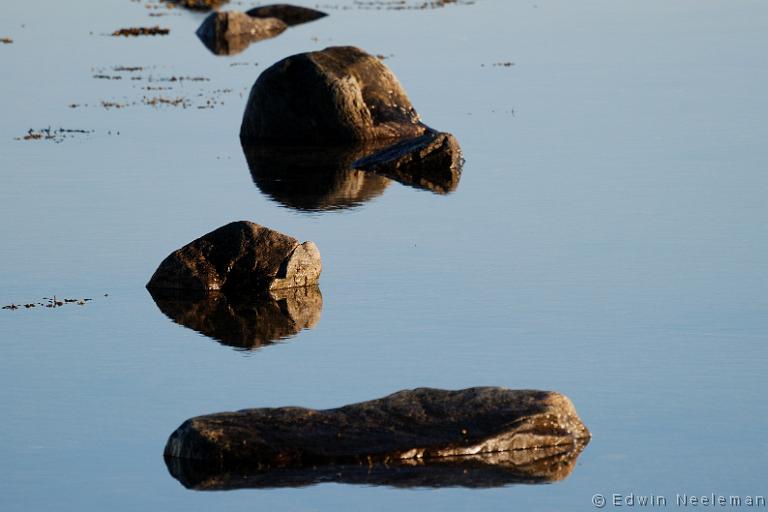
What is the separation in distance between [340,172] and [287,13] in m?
33.7

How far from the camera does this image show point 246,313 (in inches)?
869

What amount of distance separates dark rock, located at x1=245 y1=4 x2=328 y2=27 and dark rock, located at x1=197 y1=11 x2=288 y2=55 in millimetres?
3830

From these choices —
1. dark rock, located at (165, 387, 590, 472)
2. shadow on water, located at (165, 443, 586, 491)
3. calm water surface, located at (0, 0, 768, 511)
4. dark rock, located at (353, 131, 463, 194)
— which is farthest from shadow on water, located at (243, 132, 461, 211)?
shadow on water, located at (165, 443, 586, 491)

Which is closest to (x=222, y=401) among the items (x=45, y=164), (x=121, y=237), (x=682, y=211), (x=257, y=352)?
(x=257, y=352)

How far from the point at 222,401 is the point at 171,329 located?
11.7 ft

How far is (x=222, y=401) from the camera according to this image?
1778 centimetres

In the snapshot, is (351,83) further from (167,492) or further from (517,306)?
(167,492)

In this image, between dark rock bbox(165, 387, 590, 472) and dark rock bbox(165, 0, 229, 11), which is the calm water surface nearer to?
dark rock bbox(165, 387, 590, 472)

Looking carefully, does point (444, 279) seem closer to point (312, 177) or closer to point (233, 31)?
point (312, 177)

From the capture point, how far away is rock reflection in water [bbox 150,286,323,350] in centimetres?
2094

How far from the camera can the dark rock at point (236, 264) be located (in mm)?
23203

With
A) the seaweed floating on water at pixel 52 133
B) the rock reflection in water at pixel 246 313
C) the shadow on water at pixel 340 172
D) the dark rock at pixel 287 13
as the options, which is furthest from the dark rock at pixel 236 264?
the dark rock at pixel 287 13

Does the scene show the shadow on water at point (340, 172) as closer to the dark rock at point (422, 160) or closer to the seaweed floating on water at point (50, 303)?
the dark rock at point (422, 160)

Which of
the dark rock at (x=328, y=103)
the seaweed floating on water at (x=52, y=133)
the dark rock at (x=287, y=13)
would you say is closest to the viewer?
the dark rock at (x=328, y=103)
